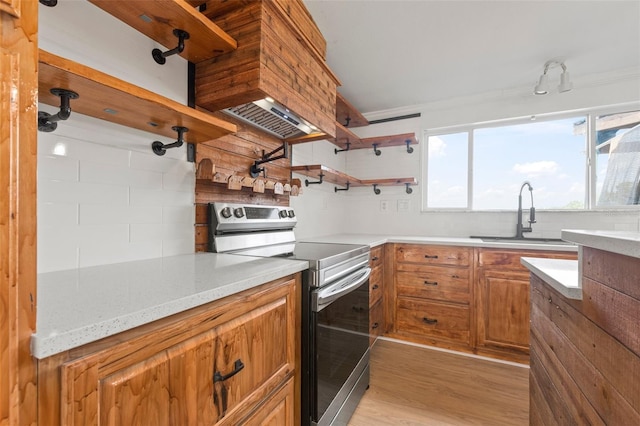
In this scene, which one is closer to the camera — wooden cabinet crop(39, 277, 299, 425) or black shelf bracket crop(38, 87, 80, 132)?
wooden cabinet crop(39, 277, 299, 425)

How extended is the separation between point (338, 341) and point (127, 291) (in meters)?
1.03

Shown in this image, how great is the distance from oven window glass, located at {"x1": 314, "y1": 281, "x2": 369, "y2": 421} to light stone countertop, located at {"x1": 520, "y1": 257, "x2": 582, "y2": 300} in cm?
87

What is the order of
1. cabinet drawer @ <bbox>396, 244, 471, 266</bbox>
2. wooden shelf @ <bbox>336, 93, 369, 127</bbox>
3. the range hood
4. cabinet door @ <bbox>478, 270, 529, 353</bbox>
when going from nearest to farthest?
1. the range hood
2. cabinet door @ <bbox>478, 270, 529, 353</bbox>
3. cabinet drawer @ <bbox>396, 244, 471, 266</bbox>
4. wooden shelf @ <bbox>336, 93, 369, 127</bbox>

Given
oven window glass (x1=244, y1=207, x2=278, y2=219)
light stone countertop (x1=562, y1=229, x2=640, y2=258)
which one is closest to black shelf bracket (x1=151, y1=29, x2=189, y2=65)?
oven window glass (x1=244, y1=207, x2=278, y2=219)

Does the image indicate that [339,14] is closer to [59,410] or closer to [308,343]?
[308,343]

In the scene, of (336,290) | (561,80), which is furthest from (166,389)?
(561,80)

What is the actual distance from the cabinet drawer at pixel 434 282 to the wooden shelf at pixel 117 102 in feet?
6.54

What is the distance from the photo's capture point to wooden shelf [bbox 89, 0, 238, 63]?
3.34 ft

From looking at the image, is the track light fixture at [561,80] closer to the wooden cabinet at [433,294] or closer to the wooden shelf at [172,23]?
the wooden cabinet at [433,294]

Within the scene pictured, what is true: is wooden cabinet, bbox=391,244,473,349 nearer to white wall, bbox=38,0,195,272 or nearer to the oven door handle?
the oven door handle

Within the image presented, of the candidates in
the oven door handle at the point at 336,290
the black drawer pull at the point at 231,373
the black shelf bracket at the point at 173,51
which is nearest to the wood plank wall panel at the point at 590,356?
the oven door handle at the point at 336,290

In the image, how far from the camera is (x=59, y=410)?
1.69 ft

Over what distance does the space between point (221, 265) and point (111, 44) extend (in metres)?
0.97

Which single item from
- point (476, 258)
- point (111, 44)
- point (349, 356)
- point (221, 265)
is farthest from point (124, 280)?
point (476, 258)
